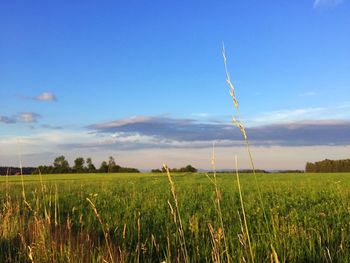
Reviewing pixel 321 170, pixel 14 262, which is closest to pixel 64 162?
pixel 321 170

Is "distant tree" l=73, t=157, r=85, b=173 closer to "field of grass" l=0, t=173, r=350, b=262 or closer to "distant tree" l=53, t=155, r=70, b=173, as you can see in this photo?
"distant tree" l=53, t=155, r=70, b=173

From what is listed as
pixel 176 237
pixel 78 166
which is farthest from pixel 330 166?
pixel 176 237

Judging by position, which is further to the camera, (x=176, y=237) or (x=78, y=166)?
(x=78, y=166)

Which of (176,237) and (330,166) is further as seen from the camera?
(330,166)

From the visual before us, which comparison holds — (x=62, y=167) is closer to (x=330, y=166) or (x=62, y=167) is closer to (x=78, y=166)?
(x=78, y=166)

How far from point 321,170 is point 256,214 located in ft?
300

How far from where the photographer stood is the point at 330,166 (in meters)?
92.6

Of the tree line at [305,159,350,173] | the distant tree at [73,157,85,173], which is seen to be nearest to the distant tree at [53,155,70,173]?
the distant tree at [73,157,85,173]

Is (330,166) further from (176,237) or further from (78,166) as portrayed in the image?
(176,237)

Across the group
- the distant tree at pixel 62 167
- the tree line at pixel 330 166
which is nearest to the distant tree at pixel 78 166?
the distant tree at pixel 62 167

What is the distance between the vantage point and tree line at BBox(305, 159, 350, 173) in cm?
9006

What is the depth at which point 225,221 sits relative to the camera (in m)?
8.09

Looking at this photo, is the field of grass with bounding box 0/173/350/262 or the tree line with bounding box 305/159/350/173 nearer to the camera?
the field of grass with bounding box 0/173/350/262

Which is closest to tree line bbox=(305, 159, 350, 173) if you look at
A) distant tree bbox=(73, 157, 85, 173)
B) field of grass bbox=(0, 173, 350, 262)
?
distant tree bbox=(73, 157, 85, 173)
